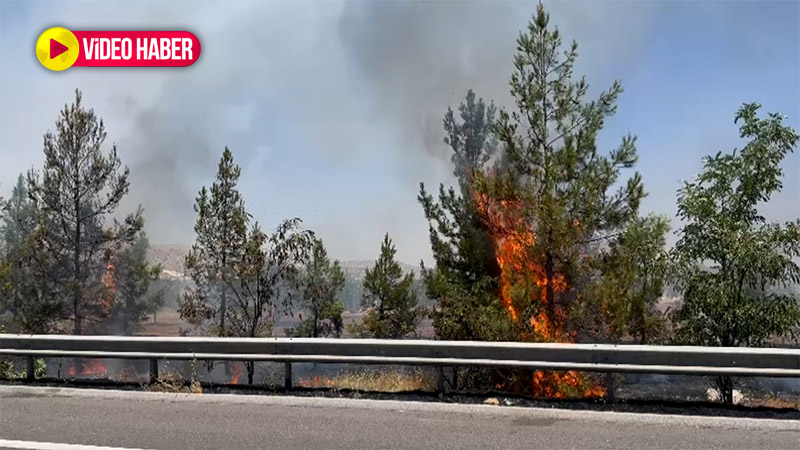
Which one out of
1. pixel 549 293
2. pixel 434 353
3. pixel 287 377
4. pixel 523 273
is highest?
pixel 523 273

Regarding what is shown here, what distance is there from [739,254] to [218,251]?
15785 millimetres

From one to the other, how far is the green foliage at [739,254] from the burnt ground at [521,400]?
15.7 ft

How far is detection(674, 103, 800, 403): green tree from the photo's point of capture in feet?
36.2

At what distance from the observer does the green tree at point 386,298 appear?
37.1 m

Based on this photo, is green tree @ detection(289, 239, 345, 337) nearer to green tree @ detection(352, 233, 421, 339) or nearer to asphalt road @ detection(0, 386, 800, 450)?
green tree @ detection(352, 233, 421, 339)

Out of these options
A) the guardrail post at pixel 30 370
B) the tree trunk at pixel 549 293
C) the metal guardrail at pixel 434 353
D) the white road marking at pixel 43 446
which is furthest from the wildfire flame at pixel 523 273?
the white road marking at pixel 43 446

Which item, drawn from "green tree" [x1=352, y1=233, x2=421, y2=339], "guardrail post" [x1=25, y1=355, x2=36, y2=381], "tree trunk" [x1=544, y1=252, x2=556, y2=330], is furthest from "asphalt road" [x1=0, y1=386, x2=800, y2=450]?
"green tree" [x1=352, y1=233, x2=421, y2=339]

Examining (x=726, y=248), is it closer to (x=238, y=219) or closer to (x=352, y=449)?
(x=352, y=449)

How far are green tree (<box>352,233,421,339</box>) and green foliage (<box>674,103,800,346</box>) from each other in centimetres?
2562

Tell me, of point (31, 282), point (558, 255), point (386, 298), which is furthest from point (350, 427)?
point (31, 282)

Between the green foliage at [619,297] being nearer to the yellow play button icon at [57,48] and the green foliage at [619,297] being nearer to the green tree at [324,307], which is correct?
the green tree at [324,307]

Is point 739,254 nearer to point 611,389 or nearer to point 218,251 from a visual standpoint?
point 611,389

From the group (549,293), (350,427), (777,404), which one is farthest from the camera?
(549,293)

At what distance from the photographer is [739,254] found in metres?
11.0
